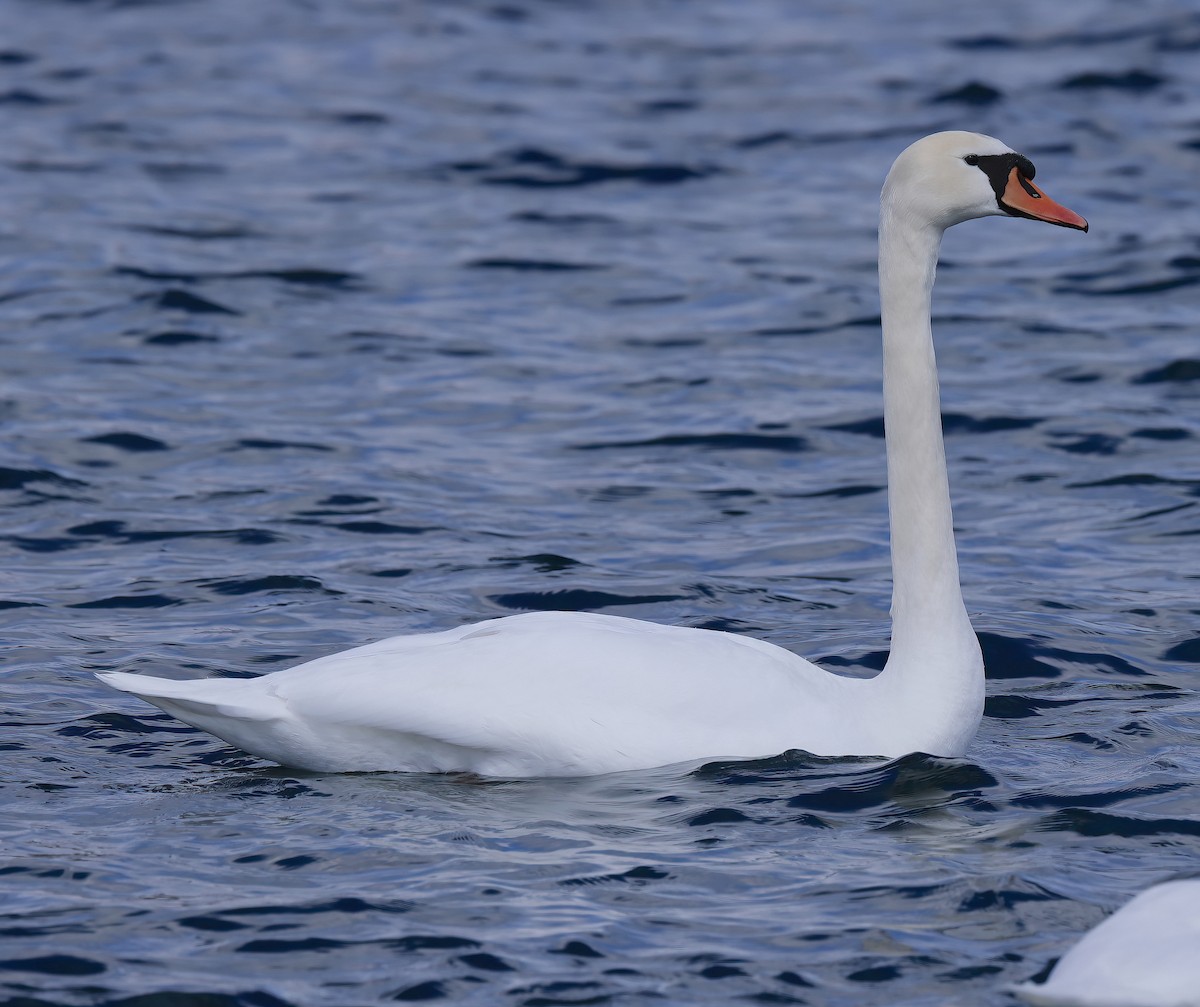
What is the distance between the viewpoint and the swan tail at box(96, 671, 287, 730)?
6.52 metres

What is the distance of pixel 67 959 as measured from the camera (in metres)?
5.45

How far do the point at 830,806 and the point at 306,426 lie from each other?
5.80 meters

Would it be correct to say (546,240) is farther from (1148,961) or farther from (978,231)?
(1148,961)

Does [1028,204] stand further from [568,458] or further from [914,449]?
[568,458]

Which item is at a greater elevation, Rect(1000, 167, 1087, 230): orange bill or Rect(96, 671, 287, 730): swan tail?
Rect(1000, 167, 1087, 230): orange bill

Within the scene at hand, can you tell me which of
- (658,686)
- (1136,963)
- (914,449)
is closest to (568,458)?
(914,449)

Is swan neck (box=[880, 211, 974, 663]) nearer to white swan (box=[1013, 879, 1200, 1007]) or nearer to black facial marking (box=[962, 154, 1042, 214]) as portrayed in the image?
black facial marking (box=[962, 154, 1042, 214])

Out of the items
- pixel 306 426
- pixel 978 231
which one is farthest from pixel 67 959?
pixel 978 231

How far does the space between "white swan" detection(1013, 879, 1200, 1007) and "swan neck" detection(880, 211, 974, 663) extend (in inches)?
78.0

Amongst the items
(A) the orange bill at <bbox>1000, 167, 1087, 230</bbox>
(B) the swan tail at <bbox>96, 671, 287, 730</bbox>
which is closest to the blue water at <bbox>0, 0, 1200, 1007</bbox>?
(B) the swan tail at <bbox>96, 671, 287, 730</bbox>

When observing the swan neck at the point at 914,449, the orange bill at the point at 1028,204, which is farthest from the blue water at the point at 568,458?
the orange bill at the point at 1028,204

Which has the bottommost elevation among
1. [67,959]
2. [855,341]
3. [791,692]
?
[67,959]

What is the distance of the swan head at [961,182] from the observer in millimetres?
7000

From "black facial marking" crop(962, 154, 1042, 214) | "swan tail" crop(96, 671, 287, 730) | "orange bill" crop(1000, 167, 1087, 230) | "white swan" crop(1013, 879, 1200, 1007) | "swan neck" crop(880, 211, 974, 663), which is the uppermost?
"black facial marking" crop(962, 154, 1042, 214)
